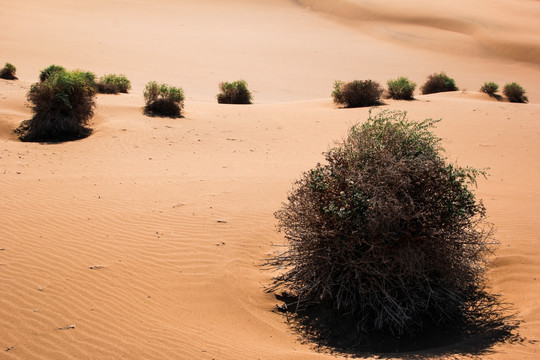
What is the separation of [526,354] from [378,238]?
1771mm

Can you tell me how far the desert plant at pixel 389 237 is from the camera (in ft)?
17.0

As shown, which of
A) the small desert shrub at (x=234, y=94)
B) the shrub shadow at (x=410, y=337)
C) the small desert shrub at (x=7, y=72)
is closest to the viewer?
the shrub shadow at (x=410, y=337)

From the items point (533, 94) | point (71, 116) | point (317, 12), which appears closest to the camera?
point (71, 116)

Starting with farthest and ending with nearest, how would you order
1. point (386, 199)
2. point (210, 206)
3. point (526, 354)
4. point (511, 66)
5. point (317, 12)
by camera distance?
point (317, 12)
point (511, 66)
point (210, 206)
point (386, 199)
point (526, 354)

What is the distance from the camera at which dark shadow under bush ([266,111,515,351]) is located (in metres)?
5.20

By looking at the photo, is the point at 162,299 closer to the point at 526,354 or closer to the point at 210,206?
the point at 210,206

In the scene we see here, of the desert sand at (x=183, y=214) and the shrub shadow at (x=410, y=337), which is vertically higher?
the desert sand at (x=183, y=214)

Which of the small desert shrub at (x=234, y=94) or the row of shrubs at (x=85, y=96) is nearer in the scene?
the row of shrubs at (x=85, y=96)

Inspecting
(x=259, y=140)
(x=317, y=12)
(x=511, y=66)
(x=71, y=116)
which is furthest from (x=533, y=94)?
(x=317, y=12)

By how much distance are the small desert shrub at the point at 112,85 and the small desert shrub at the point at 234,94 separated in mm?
4343

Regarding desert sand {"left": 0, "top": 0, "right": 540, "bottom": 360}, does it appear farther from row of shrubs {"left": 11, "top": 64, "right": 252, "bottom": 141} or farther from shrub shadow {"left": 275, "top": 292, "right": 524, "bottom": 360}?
row of shrubs {"left": 11, "top": 64, "right": 252, "bottom": 141}

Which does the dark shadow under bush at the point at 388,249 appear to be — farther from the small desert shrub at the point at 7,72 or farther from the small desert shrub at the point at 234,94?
the small desert shrub at the point at 7,72

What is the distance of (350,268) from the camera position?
211 inches

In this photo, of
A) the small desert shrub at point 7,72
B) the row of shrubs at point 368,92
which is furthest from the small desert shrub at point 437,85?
the small desert shrub at point 7,72
